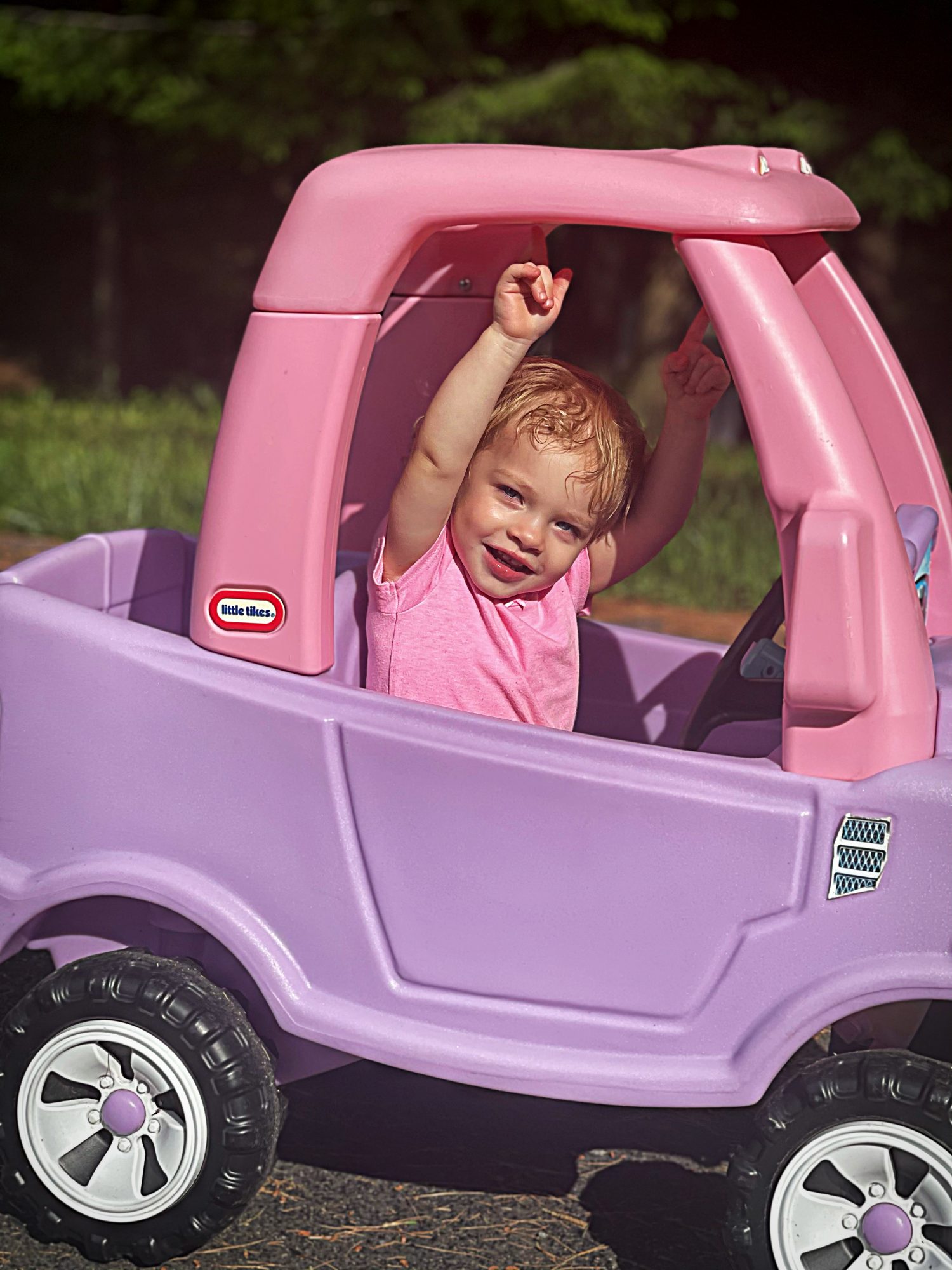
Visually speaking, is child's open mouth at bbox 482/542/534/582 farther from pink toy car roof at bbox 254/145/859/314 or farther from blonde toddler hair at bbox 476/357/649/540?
pink toy car roof at bbox 254/145/859/314

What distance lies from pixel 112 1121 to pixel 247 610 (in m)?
0.73

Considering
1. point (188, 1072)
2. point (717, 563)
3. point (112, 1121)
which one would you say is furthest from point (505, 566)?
point (717, 563)

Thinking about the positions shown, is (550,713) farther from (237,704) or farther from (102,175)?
(102,175)

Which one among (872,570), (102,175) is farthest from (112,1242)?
(102,175)

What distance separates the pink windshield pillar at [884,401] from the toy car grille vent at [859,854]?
0.75m

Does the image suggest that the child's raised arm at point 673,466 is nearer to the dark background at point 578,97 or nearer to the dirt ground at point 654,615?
the dirt ground at point 654,615

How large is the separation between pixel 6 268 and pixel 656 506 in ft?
64.7

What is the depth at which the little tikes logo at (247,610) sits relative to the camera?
211cm

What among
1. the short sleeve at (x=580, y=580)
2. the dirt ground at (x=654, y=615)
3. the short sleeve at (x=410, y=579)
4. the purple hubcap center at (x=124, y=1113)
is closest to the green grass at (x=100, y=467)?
the dirt ground at (x=654, y=615)

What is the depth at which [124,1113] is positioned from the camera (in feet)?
6.94

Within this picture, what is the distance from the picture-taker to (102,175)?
17.9 meters

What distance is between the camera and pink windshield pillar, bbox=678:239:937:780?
1.88m

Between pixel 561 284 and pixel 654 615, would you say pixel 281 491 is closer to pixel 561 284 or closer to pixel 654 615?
pixel 561 284

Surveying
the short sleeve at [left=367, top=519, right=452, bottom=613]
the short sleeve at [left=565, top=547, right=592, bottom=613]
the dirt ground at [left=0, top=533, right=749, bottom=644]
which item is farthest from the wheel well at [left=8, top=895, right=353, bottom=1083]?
the dirt ground at [left=0, top=533, right=749, bottom=644]
